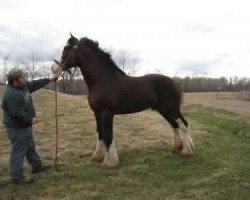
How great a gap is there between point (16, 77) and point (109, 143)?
232 centimetres

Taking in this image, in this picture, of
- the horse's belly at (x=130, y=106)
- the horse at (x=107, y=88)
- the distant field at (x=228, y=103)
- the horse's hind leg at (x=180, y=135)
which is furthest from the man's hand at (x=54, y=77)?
the distant field at (x=228, y=103)

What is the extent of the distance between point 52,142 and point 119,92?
10.7ft

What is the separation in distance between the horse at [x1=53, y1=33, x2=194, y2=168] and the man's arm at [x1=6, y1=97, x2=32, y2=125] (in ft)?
4.83

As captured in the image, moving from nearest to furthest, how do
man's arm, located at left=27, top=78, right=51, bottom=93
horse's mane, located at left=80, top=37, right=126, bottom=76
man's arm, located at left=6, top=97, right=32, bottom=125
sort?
man's arm, located at left=6, top=97, right=32, bottom=125, man's arm, located at left=27, top=78, right=51, bottom=93, horse's mane, located at left=80, top=37, right=126, bottom=76

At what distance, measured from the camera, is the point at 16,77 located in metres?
7.01

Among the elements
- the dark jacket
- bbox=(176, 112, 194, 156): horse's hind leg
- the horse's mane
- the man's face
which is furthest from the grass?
the horse's mane

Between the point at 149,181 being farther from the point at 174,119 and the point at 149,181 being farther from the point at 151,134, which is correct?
the point at 151,134

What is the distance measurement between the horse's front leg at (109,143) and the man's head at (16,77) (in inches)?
71.9

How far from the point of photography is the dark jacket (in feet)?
22.8

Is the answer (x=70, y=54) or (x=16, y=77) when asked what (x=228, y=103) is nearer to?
(x=70, y=54)

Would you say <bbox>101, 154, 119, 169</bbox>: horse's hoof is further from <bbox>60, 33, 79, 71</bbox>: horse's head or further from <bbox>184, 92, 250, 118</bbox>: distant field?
<bbox>184, 92, 250, 118</bbox>: distant field

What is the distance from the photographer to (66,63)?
8.27 meters

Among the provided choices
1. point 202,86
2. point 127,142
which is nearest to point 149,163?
point 127,142

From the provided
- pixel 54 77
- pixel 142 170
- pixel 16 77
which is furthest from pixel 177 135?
pixel 16 77
